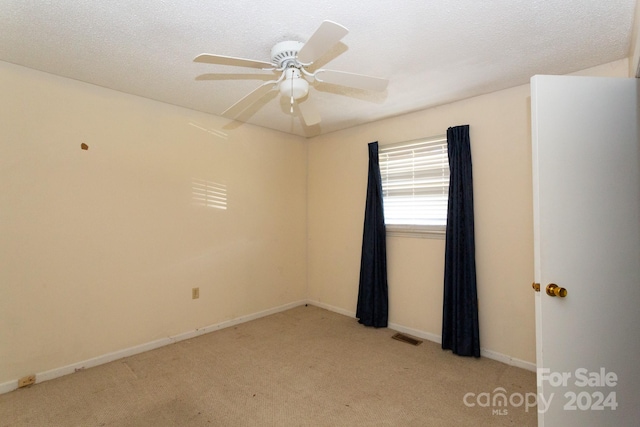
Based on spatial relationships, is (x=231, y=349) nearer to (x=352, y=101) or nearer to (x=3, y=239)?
(x=3, y=239)

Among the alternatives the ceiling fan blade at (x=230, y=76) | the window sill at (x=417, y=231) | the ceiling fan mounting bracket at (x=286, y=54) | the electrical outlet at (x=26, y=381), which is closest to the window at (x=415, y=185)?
the window sill at (x=417, y=231)

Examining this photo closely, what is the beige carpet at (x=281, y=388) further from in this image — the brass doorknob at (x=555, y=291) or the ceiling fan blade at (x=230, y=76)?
the ceiling fan blade at (x=230, y=76)

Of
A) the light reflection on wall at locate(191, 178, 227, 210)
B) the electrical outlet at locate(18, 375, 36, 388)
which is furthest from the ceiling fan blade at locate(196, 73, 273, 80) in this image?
the electrical outlet at locate(18, 375, 36, 388)

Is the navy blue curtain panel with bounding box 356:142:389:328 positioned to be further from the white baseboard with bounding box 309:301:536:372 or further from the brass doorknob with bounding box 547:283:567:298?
the brass doorknob with bounding box 547:283:567:298

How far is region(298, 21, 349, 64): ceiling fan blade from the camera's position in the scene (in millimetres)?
1237

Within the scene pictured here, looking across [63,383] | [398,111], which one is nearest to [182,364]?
[63,383]

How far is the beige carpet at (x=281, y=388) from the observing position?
1.89 metres

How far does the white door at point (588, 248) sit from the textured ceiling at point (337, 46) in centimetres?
48

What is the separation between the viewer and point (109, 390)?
2176mm

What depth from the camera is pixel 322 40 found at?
1.34 meters

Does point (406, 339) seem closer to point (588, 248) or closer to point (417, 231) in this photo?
point (417, 231)

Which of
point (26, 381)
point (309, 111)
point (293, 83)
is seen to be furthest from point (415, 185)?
point (26, 381)

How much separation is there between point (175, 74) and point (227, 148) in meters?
1.14

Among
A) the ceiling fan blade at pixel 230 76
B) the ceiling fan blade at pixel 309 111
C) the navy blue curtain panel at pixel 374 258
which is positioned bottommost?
the navy blue curtain panel at pixel 374 258
